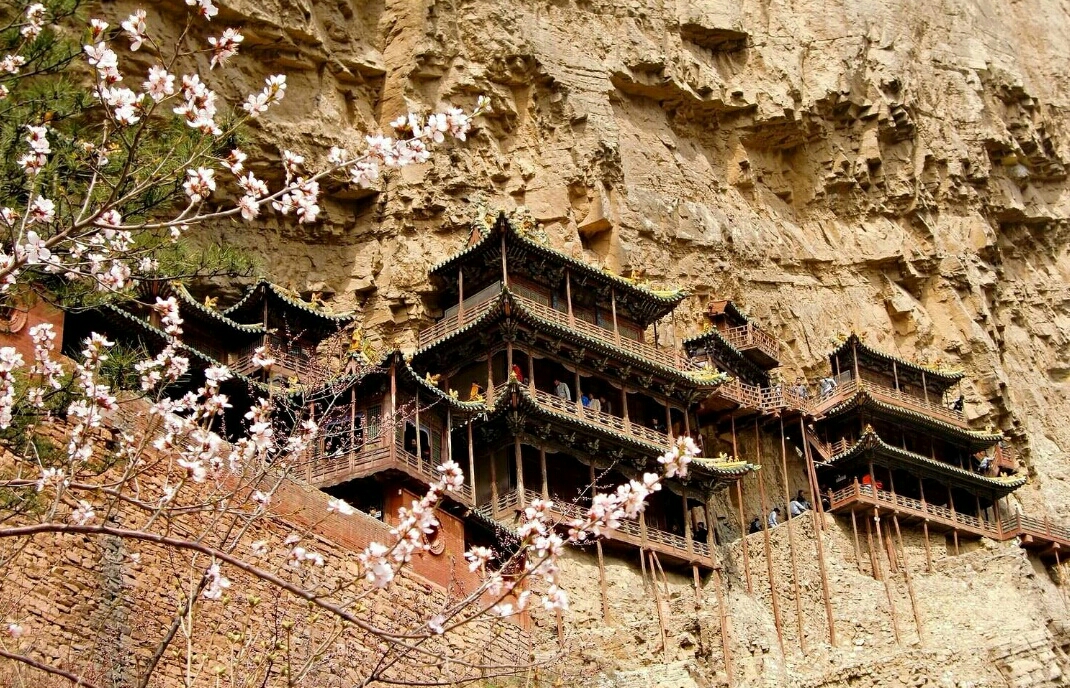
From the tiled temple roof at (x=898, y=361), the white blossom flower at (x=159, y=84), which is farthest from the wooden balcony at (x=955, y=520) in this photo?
the white blossom flower at (x=159, y=84)

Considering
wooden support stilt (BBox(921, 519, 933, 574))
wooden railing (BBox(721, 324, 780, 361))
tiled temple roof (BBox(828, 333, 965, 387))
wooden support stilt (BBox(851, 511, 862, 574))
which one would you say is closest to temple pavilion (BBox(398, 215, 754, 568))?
wooden railing (BBox(721, 324, 780, 361))

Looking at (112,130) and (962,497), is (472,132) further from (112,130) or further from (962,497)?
(112,130)

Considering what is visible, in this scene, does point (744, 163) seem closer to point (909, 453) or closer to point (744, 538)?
point (909, 453)

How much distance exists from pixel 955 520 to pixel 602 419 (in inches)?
473

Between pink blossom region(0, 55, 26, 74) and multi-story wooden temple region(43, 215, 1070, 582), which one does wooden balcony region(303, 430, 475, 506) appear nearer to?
multi-story wooden temple region(43, 215, 1070, 582)

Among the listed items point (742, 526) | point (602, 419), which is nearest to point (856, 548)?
point (742, 526)

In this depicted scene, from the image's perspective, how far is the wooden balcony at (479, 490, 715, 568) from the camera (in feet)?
96.3

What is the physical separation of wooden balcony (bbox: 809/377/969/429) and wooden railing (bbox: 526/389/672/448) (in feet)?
23.3

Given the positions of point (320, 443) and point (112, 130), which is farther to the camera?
point (320, 443)

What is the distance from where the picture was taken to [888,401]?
3962cm

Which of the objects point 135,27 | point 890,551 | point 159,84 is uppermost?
point 890,551

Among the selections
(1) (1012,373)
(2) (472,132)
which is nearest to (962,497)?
(1) (1012,373)

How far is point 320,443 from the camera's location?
26.0 m

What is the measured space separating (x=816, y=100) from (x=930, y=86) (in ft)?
21.7
